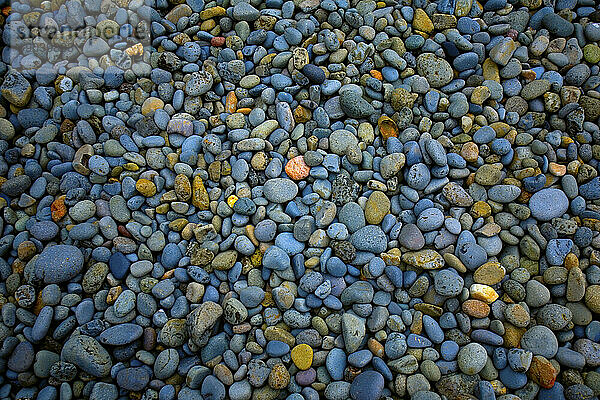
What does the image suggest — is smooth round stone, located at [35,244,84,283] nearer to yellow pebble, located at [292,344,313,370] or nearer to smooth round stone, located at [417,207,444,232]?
yellow pebble, located at [292,344,313,370]

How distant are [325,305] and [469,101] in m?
1.09

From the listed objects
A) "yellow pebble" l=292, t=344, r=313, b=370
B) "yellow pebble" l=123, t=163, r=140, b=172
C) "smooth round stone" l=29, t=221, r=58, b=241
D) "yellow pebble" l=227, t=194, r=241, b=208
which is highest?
"yellow pebble" l=123, t=163, r=140, b=172

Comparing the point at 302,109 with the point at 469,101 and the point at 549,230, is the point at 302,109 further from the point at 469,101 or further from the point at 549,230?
the point at 549,230

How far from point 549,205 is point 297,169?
99 centimetres

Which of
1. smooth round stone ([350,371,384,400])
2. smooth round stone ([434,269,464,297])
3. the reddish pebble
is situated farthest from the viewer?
the reddish pebble

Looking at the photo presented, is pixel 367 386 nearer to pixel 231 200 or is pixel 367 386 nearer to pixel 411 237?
pixel 411 237

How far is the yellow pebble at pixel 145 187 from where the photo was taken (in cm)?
174

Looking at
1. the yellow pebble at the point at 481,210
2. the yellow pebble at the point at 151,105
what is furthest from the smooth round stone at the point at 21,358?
the yellow pebble at the point at 481,210

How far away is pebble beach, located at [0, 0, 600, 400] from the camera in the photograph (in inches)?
59.4

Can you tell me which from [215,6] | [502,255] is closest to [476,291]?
[502,255]

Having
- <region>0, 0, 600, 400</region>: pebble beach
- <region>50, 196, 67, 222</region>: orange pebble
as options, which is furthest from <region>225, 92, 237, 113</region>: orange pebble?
<region>50, 196, 67, 222</region>: orange pebble

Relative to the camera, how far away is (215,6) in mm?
2111

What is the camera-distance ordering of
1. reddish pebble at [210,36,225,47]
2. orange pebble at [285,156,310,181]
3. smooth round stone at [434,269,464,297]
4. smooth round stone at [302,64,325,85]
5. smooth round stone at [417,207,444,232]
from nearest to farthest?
smooth round stone at [434,269,464,297] → smooth round stone at [417,207,444,232] → orange pebble at [285,156,310,181] → smooth round stone at [302,64,325,85] → reddish pebble at [210,36,225,47]

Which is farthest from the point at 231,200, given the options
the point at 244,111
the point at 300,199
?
the point at 244,111
